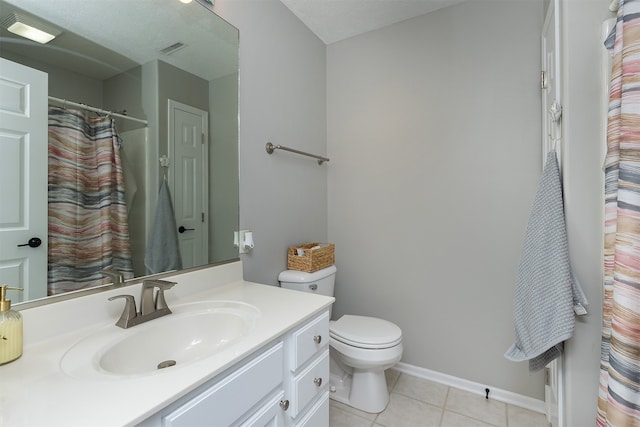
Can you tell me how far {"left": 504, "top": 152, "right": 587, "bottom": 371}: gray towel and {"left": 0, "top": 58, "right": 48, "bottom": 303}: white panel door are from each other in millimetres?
1619

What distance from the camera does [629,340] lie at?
2.29 ft

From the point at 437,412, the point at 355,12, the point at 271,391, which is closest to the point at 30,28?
the point at 271,391

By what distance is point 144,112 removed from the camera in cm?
109

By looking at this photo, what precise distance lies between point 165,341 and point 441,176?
A: 67.7 inches

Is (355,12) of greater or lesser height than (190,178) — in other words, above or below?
above

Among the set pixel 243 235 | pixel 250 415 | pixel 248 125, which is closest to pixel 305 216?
pixel 243 235

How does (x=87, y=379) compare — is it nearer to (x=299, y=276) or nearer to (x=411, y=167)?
(x=299, y=276)

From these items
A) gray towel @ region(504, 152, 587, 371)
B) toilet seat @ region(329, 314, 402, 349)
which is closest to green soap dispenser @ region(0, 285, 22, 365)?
toilet seat @ region(329, 314, 402, 349)

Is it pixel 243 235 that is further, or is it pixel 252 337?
pixel 243 235

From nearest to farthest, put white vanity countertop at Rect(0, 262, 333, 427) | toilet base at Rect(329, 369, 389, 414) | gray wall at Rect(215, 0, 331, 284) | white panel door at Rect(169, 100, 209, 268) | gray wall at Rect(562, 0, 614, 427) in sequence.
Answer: white vanity countertop at Rect(0, 262, 333, 427) < gray wall at Rect(562, 0, 614, 427) < white panel door at Rect(169, 100, 209, 268) < gray wall at Rect(215, 0, 331, 284) < toilet base at Rect(329, 369, 389, 414)

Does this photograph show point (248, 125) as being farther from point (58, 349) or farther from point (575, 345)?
point (575, 345)

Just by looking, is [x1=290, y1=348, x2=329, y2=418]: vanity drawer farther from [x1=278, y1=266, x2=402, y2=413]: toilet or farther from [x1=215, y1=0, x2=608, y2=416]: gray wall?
[x1=215, y1=0, x2=608, y2=416]: gray wall

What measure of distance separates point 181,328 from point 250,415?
405 mm

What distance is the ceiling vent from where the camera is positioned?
1.18 meters
